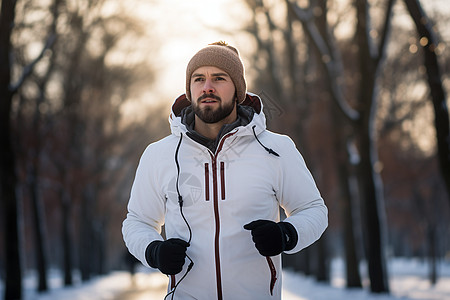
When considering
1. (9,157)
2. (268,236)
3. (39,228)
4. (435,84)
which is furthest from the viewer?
(39,228)

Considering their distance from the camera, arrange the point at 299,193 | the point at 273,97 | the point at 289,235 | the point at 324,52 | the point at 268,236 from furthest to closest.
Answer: the point at 273,97 < the point at 324,52 < the point at 299,193 < the point at 289,235 < the point at 268,236

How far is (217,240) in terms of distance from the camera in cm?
328

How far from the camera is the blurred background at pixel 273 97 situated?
518 inches

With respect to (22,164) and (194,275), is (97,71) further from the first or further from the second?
(194,275)

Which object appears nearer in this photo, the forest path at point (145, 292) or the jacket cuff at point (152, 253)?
the jacket cuff at point (152, 253)

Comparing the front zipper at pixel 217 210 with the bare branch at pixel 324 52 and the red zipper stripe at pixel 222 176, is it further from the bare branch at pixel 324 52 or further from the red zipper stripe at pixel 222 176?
the bare branch at pixel 324 52

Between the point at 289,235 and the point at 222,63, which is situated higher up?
the point at 222,63

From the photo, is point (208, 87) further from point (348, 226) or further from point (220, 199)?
point (348, 226)

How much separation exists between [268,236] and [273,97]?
14.0 meters

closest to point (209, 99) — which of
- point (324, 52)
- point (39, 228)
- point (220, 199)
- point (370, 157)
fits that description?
point (220, 199)

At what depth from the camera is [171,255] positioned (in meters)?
3.17

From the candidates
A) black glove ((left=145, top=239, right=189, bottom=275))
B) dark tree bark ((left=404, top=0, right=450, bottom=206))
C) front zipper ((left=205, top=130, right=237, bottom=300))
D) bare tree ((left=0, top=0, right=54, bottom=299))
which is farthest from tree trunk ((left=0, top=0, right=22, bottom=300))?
black glove ((left=145, top=239, right=189, bottom=275))

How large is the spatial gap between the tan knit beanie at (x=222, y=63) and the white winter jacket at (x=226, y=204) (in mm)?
246

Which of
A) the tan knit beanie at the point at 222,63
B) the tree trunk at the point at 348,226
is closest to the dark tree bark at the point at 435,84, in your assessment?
the tan knit beanie at the point at 222,63
